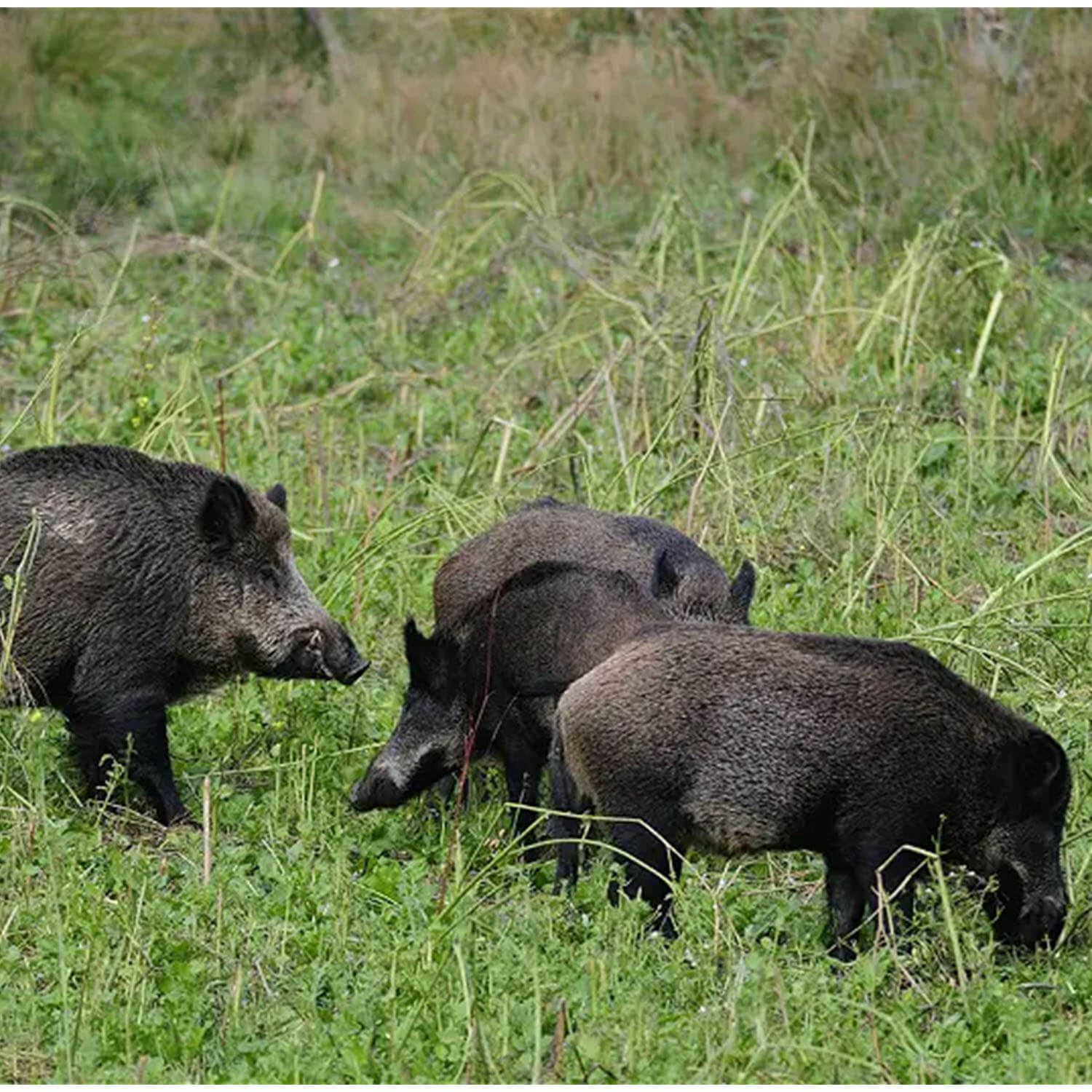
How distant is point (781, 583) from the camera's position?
863cm

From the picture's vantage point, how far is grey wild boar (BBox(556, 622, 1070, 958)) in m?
5.87

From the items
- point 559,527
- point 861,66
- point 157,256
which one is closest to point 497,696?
point 559,527

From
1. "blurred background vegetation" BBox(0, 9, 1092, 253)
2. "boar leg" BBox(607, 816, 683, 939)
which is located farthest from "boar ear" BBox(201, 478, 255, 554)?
"blurred background vegetation" BBox(0, 9, 1092, 253)

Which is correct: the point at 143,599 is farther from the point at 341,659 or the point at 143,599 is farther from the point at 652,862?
the point at 652,862

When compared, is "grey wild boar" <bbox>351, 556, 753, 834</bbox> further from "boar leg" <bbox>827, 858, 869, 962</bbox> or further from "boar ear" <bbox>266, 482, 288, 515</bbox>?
"boar leg" <bbox>827, 858, 869, 962</bbox>

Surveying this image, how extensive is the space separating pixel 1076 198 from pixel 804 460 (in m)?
3.92

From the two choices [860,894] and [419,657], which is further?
[419,657]

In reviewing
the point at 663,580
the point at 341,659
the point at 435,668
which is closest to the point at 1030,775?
the point at 663,580

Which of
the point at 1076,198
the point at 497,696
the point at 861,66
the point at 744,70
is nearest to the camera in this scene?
the point at 497,696

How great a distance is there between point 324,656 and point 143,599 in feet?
2.16

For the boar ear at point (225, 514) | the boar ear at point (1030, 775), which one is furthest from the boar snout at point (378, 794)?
the boar ear at point (1030, 775)

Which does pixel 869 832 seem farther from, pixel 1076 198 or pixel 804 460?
pixel 1076 198

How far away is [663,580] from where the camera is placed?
7121 mm

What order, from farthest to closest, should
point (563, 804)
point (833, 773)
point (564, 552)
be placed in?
point (564, 552) → point (563, 804) → point (833, 773)
